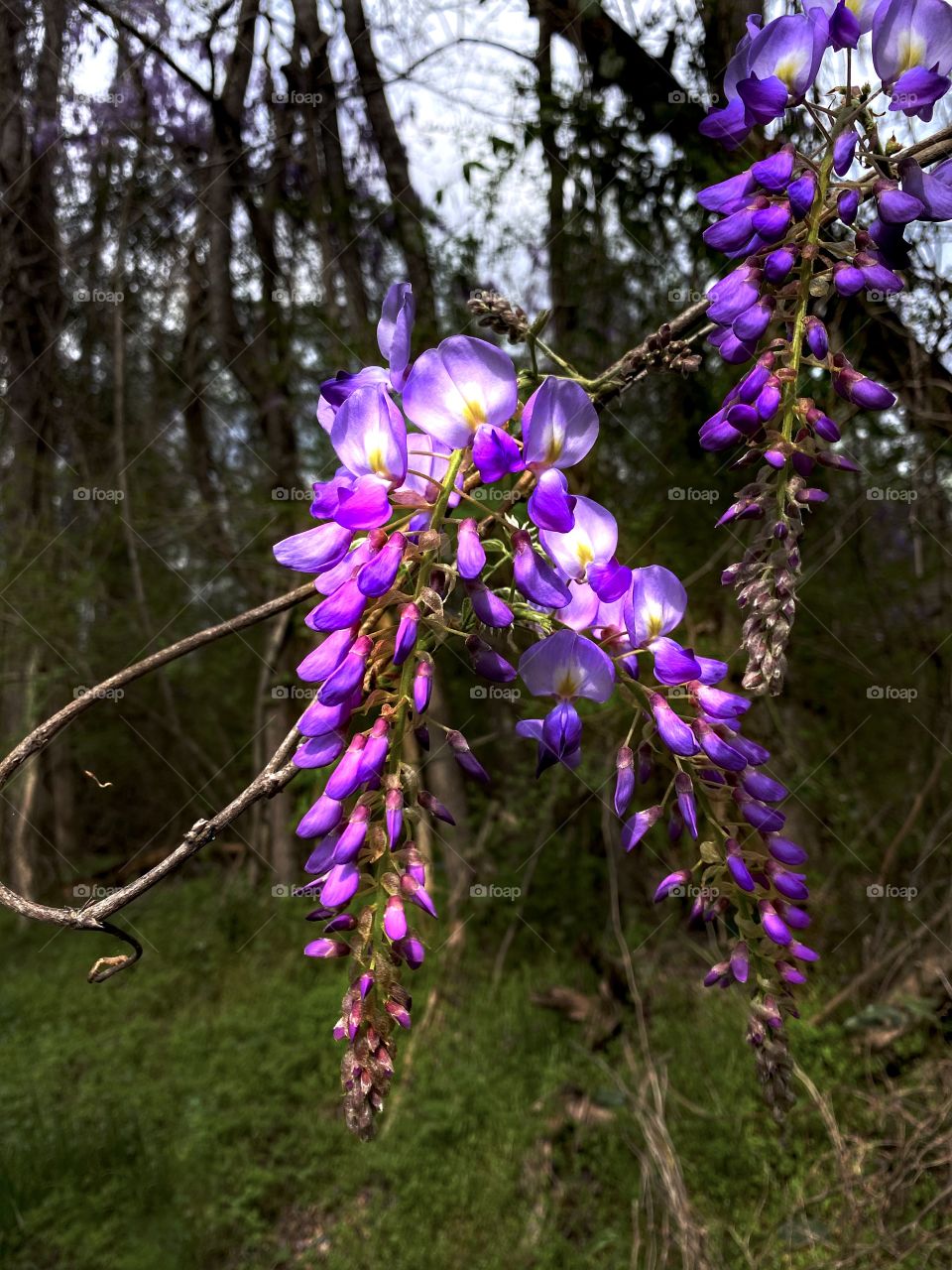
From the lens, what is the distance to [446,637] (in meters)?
0.56

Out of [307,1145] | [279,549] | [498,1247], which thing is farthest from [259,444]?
[279,549]

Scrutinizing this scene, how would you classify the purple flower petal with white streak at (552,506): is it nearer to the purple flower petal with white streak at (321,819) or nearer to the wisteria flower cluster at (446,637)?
the wisteria flower cluster at (446,637)

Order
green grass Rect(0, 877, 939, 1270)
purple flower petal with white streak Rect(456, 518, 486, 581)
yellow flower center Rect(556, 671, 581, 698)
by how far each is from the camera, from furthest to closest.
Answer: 1. green grass Rect(0, 877, 939, 1270)
2. yellow flower center Rect(556, 671, 581, 698)
3. purple flower petal with white streak Rect(456, 518, 486, 581)

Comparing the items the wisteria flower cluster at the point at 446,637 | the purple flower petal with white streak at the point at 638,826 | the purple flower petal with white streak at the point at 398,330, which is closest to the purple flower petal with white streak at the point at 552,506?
the wisteria flower cluster at the point at 446,637

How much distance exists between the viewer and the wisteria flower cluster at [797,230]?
0.54m

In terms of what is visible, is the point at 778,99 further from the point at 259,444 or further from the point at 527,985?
the point at 259,444

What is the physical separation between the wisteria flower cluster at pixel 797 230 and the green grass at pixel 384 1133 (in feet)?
7.51

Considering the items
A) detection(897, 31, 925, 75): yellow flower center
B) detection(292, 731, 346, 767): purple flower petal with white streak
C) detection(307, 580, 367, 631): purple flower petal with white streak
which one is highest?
detection(897, 31, 925, 75): yellow flower center

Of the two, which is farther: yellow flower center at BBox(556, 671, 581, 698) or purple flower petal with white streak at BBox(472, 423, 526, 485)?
yellow flower center at BBox(556, 671, 581, 698)

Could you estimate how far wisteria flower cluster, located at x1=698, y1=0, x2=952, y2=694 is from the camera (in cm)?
54

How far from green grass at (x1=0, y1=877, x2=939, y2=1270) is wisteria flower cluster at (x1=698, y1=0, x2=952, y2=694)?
229cm

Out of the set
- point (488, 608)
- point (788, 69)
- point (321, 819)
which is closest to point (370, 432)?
point (488, 608)

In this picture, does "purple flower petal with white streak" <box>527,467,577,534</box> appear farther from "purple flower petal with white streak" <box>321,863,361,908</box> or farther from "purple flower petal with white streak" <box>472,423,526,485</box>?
"purple flower petal with white streak" <box>321,863,361,908</box>

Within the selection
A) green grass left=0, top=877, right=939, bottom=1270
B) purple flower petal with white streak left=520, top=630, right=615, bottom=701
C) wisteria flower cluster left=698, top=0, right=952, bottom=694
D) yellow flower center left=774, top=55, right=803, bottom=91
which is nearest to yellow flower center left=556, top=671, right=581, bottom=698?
purple flower petal with white streak left=520, top=630, right=615, bottom=701
